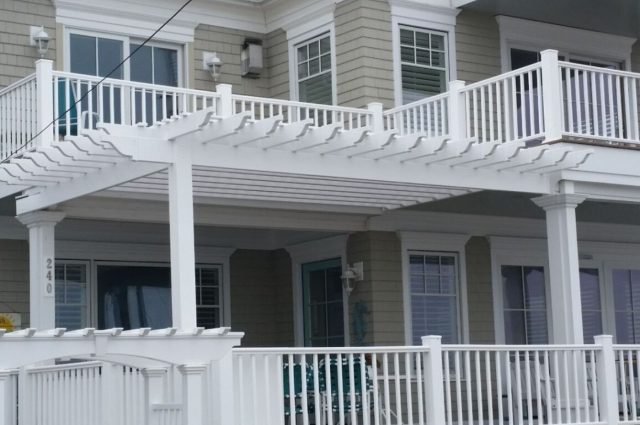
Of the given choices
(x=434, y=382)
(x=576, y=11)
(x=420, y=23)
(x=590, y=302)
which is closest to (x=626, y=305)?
(x=590, y=302)

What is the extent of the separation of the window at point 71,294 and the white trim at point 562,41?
245 inches

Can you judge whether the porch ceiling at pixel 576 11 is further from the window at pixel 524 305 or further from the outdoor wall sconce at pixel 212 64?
the window at pixel 524 305

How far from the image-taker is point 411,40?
16203 millimetres

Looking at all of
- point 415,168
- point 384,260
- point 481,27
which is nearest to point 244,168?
point 415,168

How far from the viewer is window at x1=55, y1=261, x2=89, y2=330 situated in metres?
15.5

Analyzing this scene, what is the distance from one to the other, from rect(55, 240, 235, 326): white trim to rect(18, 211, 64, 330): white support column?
1.90 m

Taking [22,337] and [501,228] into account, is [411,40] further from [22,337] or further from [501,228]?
[22,337]

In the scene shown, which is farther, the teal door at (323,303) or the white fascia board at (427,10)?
the teal door at (323,303)

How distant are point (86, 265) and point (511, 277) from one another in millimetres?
5762

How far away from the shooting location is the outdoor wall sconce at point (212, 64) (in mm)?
16516

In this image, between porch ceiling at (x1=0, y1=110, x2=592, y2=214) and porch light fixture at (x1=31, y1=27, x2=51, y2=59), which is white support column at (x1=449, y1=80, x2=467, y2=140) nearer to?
porch ceiling at (x1=0, y1=110, x2=592, y2=214)

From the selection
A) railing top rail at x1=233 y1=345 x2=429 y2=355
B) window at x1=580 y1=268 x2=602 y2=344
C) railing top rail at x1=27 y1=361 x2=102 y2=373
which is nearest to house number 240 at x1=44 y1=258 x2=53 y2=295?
railing top rail at x1=27 y1=361 x2=102 y2=373

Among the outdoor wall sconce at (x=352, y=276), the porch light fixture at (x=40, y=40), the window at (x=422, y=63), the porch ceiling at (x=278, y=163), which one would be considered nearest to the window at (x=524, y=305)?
the outdoor wall sconce at (x=352, y=276)

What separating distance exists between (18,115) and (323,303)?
17.0 feet
